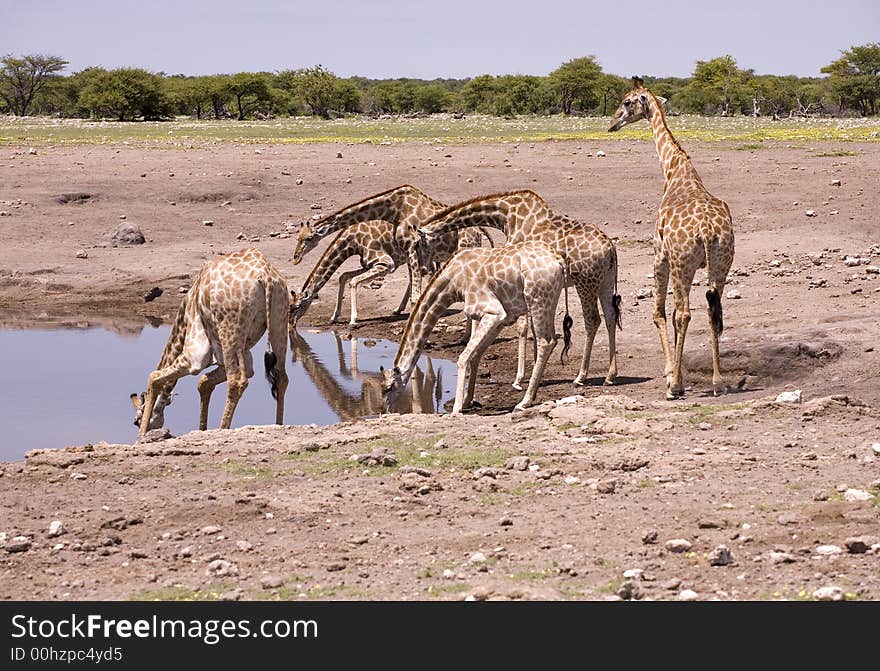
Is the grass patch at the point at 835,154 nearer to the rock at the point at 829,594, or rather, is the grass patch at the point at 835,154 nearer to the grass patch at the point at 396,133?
the grass patch at the point at 396,133

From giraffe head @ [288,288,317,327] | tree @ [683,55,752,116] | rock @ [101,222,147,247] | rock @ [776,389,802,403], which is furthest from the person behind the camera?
tree @ [683,55,752,116]

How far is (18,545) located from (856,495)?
16.1ft

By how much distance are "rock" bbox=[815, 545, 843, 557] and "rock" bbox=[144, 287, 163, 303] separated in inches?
566

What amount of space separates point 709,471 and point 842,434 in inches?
55.4

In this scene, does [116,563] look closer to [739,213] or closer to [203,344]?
[203,344]

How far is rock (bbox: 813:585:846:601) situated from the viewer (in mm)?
6129

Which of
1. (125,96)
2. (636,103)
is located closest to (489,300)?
(636,103)

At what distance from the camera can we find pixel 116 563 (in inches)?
288

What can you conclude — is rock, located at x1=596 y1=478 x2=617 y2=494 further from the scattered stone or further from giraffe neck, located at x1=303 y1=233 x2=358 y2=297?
giraffe neck, located at x1=303 y1=233 x2=358 y2=297

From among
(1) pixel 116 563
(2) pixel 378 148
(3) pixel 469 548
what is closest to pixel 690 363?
(3) pixel 469 548

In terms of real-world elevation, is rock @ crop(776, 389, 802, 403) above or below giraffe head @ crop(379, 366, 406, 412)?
above

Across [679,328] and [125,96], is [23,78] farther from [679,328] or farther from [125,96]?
[679,328]

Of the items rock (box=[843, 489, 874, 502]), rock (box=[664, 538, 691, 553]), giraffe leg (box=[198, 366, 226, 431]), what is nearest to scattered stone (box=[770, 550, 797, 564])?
rock (box=[664, 538, 691, 553])

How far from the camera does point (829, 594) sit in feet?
20.2
